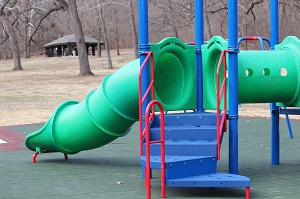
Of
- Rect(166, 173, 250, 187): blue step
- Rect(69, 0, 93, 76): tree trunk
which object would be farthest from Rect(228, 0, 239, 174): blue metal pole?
Rect(69, 0, 93, 76): tree trunk

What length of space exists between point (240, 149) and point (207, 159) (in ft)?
14.1

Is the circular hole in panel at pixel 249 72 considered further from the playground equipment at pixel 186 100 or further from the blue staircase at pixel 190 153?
the blue staircase at pixel 190 153

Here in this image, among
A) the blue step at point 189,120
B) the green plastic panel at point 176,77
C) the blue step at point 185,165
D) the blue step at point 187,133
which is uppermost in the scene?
the green plastic panel at point 176,77

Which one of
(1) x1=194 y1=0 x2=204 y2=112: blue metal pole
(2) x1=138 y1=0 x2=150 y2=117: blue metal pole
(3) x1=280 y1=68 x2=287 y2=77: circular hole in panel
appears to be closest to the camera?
(2) x1=138 y1=0 x2=150 y2=117: blue metal pole

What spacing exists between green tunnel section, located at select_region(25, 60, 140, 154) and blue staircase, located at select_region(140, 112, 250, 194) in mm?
793

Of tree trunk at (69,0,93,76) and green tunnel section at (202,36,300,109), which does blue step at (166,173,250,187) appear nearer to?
green tunnel section at (202,36,300,109)

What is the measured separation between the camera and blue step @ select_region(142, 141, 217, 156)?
24.1ft

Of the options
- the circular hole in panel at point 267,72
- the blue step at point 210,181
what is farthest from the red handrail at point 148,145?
the circular hole in panel at point 267,72

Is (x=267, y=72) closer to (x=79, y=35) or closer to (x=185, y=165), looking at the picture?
(x=185, y=165)

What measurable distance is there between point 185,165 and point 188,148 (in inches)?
16.4

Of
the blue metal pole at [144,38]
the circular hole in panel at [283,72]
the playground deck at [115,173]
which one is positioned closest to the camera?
the playground deck at [115,173]

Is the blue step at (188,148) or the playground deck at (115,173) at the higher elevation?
the blue step at (188,148)

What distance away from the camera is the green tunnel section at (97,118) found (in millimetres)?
8633

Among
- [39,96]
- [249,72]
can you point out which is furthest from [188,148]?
[39,96]
